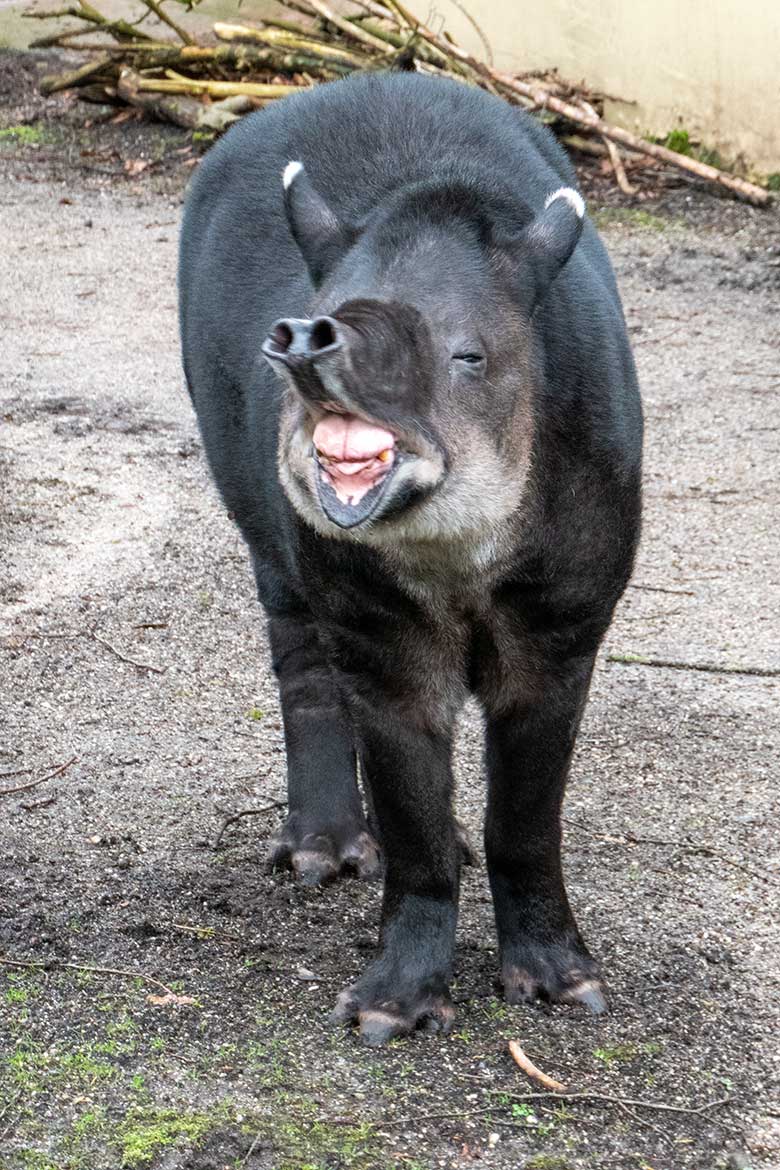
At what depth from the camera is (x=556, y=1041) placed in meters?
3.58

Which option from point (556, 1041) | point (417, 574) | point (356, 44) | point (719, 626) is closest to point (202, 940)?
point (556, 1041)

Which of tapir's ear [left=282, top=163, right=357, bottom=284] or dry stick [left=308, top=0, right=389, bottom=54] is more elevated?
tapir's ear [left=282, top=163, right=357, bottom=284]

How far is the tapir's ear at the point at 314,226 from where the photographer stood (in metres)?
3.37

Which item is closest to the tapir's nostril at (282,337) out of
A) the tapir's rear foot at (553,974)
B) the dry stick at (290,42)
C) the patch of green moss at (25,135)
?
the tapir's rear foot at (553,974)

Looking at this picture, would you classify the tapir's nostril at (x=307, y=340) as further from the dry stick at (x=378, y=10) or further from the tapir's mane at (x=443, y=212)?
the dry stick at (x=378, y=10)

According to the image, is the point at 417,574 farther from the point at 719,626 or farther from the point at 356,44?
the point at 356,44

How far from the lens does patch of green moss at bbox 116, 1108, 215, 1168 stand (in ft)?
10.5

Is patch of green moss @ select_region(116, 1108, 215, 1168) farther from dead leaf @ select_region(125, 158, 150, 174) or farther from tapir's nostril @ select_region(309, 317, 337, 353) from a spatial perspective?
dead leaf @ select_region(125, 158, 150, 174)

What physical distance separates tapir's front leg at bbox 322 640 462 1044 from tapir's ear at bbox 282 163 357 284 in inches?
28.8

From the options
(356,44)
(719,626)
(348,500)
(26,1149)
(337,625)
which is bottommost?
(356,44)

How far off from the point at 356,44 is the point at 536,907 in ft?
31.0

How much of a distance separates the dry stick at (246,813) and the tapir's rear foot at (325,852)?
16 centimetres

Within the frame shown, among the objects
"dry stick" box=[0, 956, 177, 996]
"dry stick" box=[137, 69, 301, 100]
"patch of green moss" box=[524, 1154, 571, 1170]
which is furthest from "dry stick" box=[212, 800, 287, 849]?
"dry stick" box=[137, 69, 301, 100]

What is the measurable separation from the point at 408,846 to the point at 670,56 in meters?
8.01
